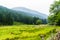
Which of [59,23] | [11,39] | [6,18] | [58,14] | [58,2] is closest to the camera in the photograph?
[11,39]

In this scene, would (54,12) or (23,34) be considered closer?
(23,34)

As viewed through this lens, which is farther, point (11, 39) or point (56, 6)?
point (56, 6)

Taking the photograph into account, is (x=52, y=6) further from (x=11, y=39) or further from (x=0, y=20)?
(x=11, y=39)

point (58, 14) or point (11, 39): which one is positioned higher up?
point (58, 14)

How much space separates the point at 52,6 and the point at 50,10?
1594 millimetres

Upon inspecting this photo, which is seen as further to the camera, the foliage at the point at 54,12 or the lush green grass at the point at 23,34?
the foliage at the point at 54,12

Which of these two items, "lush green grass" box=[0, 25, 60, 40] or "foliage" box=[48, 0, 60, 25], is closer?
"lush green grass" box=[0, 25, 60, 40]

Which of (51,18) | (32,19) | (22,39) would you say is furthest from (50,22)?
(32,19)

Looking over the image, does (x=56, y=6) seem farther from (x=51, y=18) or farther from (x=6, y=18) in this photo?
(x=6, y=18)

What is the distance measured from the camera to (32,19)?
124 meters

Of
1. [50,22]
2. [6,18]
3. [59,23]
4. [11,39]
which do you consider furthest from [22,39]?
[6,18]

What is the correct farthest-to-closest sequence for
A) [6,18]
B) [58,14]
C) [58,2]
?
[6,18]
[58,2]
[58,14]

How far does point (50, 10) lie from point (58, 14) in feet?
17.2

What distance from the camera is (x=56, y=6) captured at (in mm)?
76688
